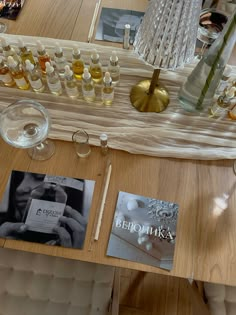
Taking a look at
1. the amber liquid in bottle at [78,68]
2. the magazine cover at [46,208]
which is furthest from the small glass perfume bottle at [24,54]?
the magazine cover at [46,208]

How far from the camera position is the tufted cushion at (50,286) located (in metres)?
0.79

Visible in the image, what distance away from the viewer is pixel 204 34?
86cm

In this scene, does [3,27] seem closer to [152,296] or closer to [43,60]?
[43,60]

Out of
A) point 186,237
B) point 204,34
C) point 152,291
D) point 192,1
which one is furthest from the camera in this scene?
point 152,291

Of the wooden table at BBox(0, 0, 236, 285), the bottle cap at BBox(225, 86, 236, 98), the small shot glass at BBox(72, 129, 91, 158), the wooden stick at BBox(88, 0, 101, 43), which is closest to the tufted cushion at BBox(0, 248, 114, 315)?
the wooden table at BBox(0, 0, 236, 285)

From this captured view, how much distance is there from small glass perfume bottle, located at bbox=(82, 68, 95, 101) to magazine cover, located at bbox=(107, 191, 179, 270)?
0.29 metres

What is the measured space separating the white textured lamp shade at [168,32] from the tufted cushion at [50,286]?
1.98 ft

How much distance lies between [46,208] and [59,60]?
41cm

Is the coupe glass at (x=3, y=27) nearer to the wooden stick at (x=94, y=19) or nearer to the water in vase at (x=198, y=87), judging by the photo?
the wooden stick at (x=94, y=19)

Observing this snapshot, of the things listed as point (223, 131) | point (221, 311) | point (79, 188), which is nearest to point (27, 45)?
point (79, 188)

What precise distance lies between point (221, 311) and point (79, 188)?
1.78 feet

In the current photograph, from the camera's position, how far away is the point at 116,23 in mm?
934

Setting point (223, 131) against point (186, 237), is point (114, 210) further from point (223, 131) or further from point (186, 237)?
point (223, 131)

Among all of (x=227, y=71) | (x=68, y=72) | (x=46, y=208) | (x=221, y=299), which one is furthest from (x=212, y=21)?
(x=221, y=299)
